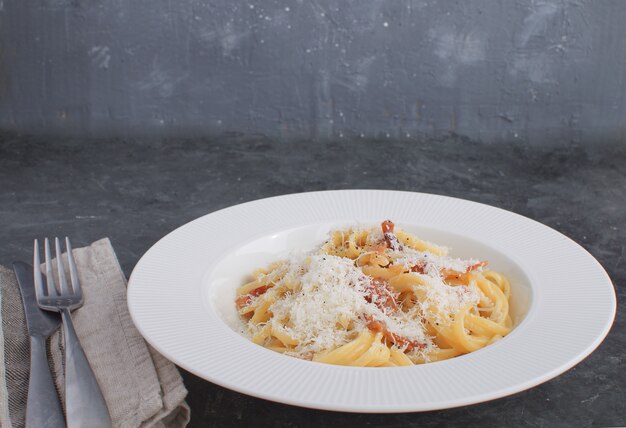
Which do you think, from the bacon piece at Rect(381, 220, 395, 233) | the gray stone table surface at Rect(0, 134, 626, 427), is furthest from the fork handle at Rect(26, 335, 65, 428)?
the bacon piece at Rect(381, 220, 395, 233)

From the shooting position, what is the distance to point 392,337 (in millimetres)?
1993

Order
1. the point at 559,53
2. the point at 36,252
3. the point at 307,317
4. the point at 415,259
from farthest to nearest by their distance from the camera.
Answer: the point at 559,53, the point at 36,252, the point at 415,259, the point at 307,317

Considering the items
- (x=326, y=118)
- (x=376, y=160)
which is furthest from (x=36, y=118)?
(x=376, y=160)

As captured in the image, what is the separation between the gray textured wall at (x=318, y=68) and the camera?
422cm

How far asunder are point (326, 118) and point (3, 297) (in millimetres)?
2460

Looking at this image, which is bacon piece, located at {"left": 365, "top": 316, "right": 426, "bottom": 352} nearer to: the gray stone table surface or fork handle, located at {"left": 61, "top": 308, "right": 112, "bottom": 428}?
the gray stone table surface

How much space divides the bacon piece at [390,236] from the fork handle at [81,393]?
89cm

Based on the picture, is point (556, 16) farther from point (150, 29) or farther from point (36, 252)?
point (36, 252)

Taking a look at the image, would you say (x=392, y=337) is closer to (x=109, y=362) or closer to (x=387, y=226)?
(x=387, y=226)

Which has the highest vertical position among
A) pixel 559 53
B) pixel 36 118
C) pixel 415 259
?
pixel 559 53

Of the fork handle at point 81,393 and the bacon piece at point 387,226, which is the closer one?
the fork handle at point 81,393

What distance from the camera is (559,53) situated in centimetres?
437

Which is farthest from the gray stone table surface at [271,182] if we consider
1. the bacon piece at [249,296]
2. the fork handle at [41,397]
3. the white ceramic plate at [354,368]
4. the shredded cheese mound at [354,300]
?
the fork handle at [41,397]

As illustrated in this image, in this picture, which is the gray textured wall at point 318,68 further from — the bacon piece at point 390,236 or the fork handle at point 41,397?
the fork handle at point 41,397
